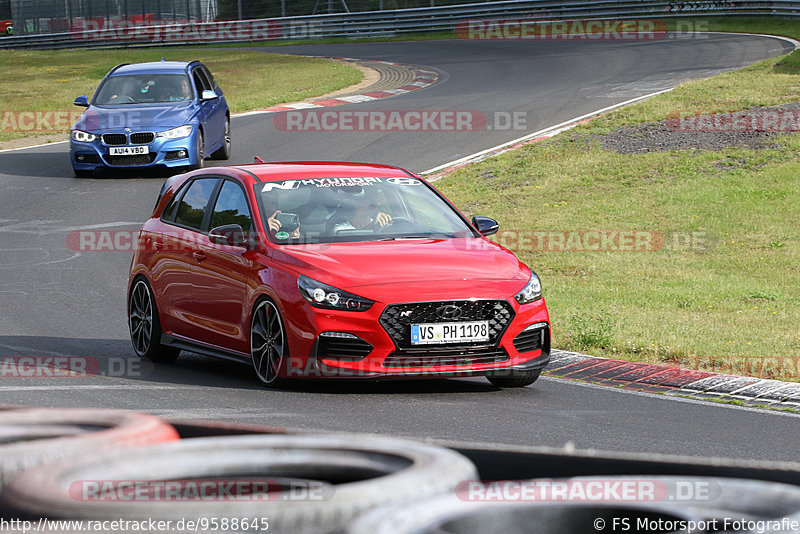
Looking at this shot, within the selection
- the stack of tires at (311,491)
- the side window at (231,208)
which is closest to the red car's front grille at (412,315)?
the side window at (231,208)

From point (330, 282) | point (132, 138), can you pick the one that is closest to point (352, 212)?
point (330, 282)

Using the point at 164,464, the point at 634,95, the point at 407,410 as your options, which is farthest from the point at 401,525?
the point at 634,95

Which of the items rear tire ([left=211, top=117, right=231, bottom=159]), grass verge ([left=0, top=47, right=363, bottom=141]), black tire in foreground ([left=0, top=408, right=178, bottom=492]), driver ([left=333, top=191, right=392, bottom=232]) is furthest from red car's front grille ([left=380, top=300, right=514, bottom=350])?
grass verge ([left=0, top=47, right=363, bottom=141])

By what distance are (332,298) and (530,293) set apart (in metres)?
1.46

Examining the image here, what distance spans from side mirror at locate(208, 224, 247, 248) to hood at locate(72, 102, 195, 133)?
39.3 ft

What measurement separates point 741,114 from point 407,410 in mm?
17403

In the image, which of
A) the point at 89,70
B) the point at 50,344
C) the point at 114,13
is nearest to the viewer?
the point at 50,344

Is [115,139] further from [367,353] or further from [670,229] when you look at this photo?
[367,353]

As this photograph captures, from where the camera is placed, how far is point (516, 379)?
9.08m

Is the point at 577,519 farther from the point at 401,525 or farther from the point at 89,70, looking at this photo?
the point at 89,70

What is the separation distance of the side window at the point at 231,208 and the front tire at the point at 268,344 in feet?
2.99

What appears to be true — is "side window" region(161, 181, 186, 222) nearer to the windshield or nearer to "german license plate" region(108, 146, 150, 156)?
the windshield

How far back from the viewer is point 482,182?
20656mm

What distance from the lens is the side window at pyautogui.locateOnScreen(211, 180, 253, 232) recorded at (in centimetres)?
963
